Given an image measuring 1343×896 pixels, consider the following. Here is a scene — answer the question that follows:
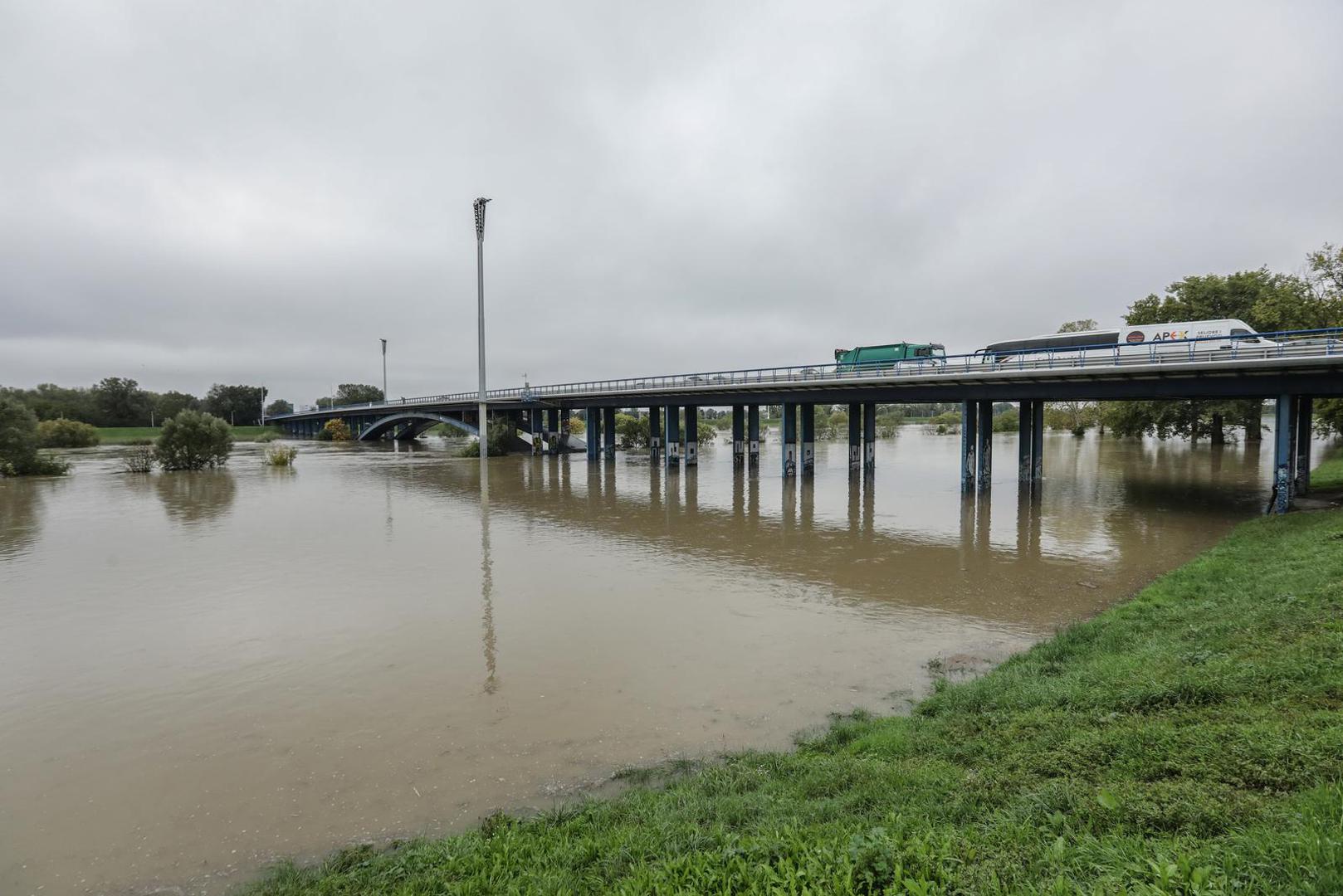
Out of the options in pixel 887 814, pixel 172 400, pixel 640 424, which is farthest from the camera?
pixel 172 400

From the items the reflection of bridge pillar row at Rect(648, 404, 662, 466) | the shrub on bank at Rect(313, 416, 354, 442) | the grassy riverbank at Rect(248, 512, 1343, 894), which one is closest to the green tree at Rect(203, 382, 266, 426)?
the shrub on bank at Rect(313, 416, 354, 442)

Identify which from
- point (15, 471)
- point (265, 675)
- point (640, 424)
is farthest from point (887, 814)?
point (640, 424)

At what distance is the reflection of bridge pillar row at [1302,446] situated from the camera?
85.3 ft

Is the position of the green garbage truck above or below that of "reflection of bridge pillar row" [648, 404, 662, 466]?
above

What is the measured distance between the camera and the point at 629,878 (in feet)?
15.7

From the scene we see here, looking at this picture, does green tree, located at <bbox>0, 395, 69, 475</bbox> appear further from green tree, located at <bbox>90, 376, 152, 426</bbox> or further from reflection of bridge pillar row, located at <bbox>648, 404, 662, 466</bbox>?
green tree, located at <bbox>90, 376, 152, 426</bbox>

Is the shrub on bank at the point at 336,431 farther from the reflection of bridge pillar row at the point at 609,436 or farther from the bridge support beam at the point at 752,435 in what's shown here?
the bridge support beam at the point at 752,435

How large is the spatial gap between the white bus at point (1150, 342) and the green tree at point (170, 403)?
132 m

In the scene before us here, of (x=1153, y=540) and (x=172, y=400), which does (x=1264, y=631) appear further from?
(x=172, y=400)

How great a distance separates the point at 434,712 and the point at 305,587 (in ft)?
29.8

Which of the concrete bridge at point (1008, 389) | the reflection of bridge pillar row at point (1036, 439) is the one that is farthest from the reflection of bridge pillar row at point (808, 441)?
the reflection of bridge pillar row at point (1036, 439)

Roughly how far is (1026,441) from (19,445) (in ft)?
215

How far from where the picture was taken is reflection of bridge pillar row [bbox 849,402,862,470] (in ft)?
135

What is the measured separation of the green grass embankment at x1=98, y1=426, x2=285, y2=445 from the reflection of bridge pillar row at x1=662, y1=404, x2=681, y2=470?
76743 millimetres
